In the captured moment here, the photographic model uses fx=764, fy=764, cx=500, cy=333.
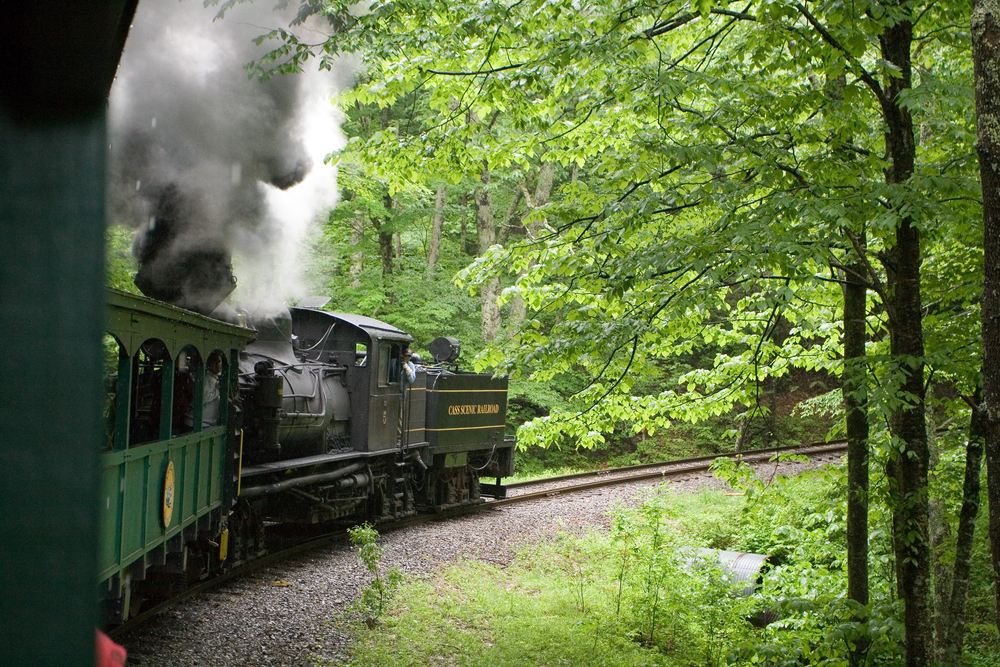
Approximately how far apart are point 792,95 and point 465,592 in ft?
19.8

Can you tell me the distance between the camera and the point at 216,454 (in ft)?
24.1

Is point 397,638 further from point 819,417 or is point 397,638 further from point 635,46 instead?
point 819,417

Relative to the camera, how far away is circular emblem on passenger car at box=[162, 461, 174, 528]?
19.0 feet

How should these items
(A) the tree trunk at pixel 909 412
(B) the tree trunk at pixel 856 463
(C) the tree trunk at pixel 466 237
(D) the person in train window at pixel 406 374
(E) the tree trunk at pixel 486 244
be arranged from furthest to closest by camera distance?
(C) the tree trunk at pixel 466 237
(E) the tree trunk at pixel 486 244
(D) the person in train window at pixel 406 374
(B) the tree trunk at pixel 856 463
(A) the tree trunk at pixel 909 412

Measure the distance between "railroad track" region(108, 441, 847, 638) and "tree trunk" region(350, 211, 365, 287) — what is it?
23.9 ft

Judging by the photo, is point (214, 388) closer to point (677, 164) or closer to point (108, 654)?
point (677, 164)

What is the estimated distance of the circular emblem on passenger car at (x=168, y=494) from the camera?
→ 19.0ft

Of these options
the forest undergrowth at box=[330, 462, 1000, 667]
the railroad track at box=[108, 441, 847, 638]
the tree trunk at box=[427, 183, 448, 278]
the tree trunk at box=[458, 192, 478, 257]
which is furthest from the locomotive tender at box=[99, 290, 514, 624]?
the tree trunk at box=[458, 192, 478, 257]

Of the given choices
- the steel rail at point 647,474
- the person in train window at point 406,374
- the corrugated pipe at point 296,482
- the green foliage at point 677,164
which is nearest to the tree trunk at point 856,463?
the green foliage at point 677,164

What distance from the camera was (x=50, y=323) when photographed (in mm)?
644

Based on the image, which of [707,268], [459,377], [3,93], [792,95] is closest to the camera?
[3,93]

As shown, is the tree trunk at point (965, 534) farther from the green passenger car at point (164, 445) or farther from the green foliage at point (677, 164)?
the green passenger car at point (164, 445)

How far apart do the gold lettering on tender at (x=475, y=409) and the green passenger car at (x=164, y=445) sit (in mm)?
5885

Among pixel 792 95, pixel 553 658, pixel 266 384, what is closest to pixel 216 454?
pixel 266 384
